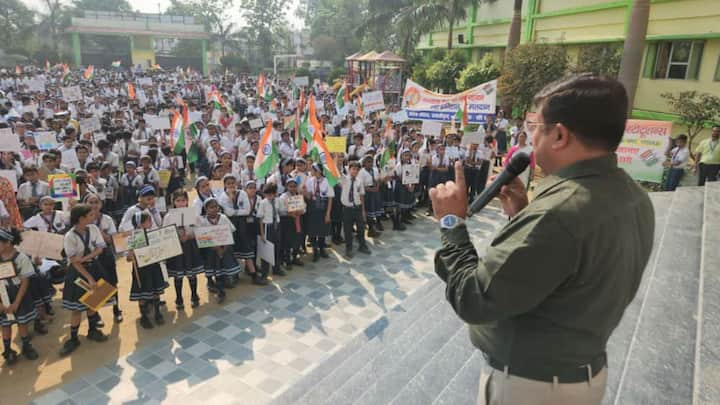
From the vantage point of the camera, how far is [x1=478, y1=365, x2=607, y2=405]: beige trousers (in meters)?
1.48

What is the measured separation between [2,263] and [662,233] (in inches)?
296

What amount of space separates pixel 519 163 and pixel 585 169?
13.8 inches

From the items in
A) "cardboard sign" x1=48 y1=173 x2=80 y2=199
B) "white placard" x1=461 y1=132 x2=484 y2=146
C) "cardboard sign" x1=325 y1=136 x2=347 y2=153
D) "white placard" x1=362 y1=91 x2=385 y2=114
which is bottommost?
"cardboard sign" x1=48 y1=173 x2=80 y2=199

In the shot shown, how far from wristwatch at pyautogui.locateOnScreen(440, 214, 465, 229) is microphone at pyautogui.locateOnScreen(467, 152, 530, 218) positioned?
10 cm

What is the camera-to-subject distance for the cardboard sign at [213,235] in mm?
6344

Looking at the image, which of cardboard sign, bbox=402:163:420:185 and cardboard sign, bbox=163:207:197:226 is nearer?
cardboard sign, bbox=163:207:197:226

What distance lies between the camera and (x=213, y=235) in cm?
640

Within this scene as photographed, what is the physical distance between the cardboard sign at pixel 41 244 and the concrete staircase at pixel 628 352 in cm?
336

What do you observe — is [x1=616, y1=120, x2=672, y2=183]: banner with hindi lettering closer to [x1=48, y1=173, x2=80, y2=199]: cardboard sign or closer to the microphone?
the microphone

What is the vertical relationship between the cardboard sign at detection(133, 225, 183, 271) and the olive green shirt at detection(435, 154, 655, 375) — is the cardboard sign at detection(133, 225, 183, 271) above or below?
below

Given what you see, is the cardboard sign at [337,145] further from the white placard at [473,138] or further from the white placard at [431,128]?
the white placard at [473,138]

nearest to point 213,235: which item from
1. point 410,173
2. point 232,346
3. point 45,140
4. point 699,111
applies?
point 232,346

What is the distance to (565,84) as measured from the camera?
140cm

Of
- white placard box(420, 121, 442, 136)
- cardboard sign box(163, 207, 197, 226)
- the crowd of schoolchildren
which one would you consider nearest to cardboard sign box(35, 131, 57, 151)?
the crowd of schoolchildren
